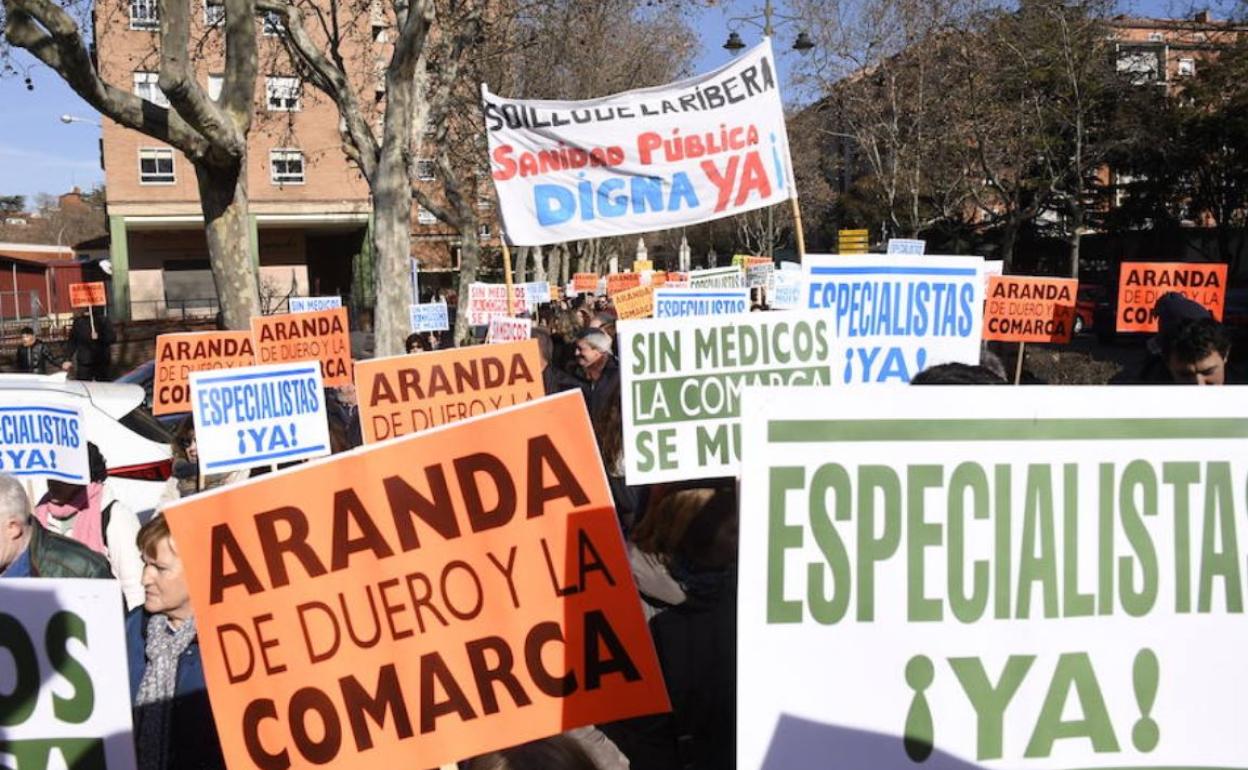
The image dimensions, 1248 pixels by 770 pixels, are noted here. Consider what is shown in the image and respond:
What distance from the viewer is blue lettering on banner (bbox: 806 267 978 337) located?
5297 mm

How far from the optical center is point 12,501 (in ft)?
11.5

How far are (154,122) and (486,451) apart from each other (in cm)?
811

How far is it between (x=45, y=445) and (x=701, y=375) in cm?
282

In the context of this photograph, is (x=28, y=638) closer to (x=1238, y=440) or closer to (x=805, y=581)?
(x=805, y=581)

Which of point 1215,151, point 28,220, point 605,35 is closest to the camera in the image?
point 605,35

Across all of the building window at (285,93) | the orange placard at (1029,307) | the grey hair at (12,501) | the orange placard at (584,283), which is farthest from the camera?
the orange placard at (584,283)

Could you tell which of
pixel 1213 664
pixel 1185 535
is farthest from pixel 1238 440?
pixel 1213 664

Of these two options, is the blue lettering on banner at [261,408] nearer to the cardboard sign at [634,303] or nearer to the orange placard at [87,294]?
the cardboard sign at [634,303]

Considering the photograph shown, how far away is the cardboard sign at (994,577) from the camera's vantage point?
6.74 feet

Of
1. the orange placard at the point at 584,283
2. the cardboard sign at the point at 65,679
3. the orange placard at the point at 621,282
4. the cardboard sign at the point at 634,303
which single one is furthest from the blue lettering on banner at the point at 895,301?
the orange placard at the point at 584,283

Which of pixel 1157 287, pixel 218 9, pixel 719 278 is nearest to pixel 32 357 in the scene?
pixel 218 9

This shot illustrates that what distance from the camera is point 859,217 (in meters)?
44.5

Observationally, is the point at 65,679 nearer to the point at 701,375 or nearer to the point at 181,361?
the point at 701,375

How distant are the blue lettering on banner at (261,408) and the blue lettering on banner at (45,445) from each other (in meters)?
1.33
